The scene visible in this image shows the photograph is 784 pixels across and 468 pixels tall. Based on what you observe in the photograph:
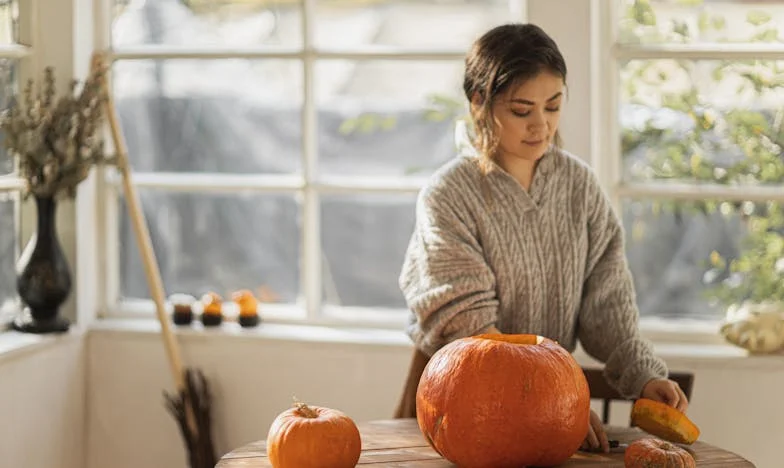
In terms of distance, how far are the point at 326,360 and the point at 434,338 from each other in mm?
947

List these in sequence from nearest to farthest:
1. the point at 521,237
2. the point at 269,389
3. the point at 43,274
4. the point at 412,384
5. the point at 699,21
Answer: the point at 521,237
the point at 412,384
the point at 699,21
the point at 43,274
the point at 269,389

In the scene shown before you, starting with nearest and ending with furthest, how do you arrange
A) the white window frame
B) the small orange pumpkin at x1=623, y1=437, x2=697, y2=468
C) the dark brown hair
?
1. the small orange pumpkin at x1=623, y1=437, x2=697, y2=468
2. the dark brown hair
3. the white window frame

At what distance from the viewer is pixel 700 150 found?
122 inches

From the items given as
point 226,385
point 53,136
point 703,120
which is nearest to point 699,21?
point 703,120

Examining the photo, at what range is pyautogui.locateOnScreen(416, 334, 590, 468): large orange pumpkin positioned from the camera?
73.6 inches

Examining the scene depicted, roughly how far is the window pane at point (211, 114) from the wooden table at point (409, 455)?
4.71 ft

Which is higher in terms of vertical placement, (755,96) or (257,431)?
(755,96)

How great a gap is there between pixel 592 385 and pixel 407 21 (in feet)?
4.13

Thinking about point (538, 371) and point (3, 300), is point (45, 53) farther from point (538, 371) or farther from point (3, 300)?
point (538, 371)

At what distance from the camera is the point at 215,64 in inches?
136

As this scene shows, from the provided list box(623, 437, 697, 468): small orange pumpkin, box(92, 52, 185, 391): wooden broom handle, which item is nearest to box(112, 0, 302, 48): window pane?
box(92, 52, 185, 391): wooden broom handle

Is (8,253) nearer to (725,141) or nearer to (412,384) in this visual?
(412,384)

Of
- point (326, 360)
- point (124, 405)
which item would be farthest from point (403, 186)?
point (124, 405)

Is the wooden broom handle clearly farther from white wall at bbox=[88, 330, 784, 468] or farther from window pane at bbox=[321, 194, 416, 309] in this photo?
window pane at bbox=[321, 194, 416, 309]
